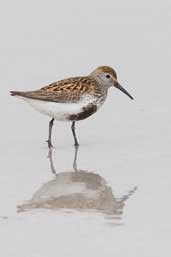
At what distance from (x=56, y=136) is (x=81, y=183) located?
2888mm

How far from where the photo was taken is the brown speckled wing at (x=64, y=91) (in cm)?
1362

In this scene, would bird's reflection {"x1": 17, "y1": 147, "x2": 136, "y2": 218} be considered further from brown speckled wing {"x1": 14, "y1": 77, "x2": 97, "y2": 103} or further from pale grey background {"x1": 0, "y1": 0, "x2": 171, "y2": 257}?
brown speckled wing {"x1": 14, "y1": 77, "x2": 97, "y2": 103}

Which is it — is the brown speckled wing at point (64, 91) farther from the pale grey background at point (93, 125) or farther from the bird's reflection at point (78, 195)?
the bird's reflection at point (78, 195)

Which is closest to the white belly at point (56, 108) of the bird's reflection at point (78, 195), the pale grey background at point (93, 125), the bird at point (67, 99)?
the bird at point (67, 99)

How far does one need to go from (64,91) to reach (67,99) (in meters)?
0.12

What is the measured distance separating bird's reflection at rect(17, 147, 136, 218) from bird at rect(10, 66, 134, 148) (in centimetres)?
191

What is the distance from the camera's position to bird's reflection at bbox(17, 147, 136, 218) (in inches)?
399

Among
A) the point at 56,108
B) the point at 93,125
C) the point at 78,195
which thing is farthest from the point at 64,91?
the point at 78,195

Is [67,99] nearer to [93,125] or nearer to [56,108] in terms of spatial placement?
[56,108]

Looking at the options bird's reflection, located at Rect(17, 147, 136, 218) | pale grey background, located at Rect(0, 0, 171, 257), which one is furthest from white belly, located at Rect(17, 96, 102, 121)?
bird's reflection, located at Rect(17, 147, 136, 218)

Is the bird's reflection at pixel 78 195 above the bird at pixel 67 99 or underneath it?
underneath

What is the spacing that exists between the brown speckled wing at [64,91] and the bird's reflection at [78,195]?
200cm

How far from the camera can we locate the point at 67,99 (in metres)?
13.8

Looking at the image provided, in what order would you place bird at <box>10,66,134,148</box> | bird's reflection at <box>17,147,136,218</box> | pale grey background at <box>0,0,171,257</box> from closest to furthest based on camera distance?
pale grey background at <box>0,0,171,257</box>
bird's reflection at <box>17,147,136,218</box>
bird at <box>10,66,134,148</box>
